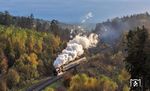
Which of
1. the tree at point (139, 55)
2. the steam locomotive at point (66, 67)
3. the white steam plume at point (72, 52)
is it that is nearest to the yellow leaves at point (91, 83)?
the steam locomotive at point (66, 67)

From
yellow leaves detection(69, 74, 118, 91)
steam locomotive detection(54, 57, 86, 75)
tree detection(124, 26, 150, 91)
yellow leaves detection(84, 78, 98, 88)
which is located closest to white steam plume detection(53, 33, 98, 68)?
steam locomotive detection(54, 57, 86, 75)

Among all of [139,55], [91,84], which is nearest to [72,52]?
[91,84]

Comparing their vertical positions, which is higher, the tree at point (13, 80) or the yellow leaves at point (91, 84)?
the yellow leaves at point (91, 84)

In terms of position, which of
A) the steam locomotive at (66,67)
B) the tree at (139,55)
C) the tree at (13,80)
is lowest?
the tree at (13,80)

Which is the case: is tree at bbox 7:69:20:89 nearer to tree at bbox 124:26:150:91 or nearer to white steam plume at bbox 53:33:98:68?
white steam plume at bbox 53:33:98:68

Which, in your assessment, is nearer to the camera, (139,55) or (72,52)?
(139,55)

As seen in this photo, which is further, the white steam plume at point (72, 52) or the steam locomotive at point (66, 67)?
the white steam plume at point (72, 52)

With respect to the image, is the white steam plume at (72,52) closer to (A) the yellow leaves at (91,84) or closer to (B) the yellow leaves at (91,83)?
(A) the yellow leaves at (91,84)

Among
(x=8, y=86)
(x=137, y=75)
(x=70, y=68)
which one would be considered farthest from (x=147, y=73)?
(x=8, y=86)

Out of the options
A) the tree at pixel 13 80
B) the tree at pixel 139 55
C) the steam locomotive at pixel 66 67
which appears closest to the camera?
the tree at pixel 139 55

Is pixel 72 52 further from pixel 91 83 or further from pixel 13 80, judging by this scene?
pixel 13 80

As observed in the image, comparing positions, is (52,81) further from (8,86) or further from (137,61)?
(137,61)
